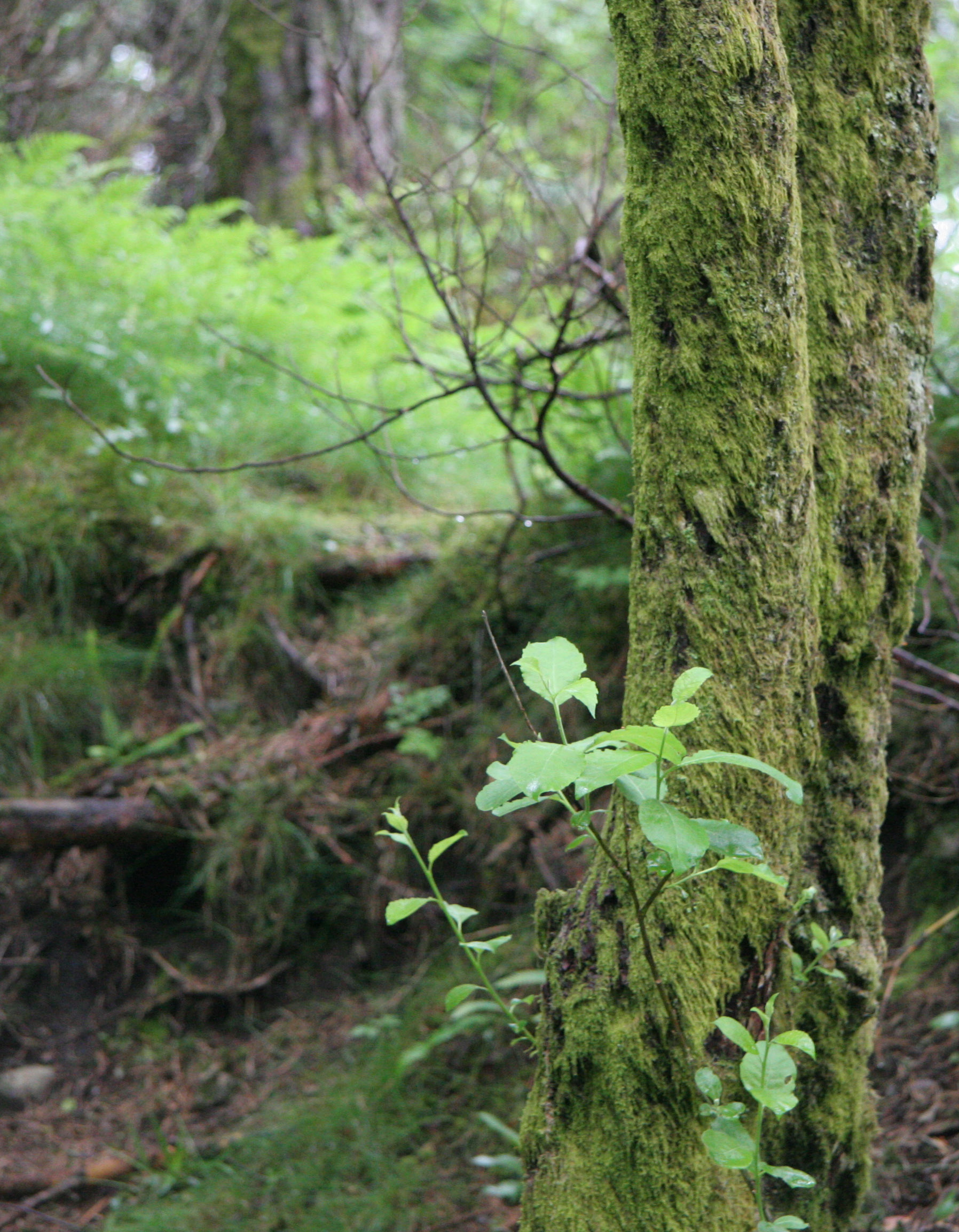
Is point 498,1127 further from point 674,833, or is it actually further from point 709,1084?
point 674,833

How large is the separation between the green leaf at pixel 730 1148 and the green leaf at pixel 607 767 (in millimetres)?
431

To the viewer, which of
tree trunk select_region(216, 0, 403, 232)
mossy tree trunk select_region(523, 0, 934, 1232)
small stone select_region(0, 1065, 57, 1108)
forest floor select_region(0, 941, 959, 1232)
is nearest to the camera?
mossy tree trunk select_region(523, 0, 934, 1232)

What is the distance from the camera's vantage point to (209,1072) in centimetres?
310

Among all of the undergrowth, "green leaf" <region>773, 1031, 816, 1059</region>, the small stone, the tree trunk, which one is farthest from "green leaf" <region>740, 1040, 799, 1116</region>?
the tree trunk

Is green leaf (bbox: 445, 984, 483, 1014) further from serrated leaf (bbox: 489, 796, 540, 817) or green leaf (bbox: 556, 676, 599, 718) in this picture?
green leaf (bbox: 556, 676, 599, 718)

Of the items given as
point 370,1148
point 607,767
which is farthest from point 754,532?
point 370,1148

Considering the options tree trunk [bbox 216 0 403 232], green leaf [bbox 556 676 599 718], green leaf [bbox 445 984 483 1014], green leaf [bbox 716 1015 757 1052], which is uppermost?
tree trunk [bbox 216 0 403 232]

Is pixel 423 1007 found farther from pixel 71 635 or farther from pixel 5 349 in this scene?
pixel 5 349

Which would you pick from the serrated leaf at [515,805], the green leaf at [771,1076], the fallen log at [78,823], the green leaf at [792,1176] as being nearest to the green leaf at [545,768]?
the serrated leaf at [515,805]

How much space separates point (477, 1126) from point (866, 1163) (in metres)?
1.37

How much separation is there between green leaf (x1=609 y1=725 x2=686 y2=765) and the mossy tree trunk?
245mm

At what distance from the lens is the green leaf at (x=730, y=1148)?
3.37 ft

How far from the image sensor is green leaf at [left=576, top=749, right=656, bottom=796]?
95 centimetres

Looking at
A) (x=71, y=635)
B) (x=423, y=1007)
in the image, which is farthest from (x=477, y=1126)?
(x=71, y=635)
